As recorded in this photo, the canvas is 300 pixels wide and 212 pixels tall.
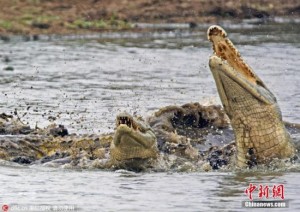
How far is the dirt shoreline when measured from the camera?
39.4m

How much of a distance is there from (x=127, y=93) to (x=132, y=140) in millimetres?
9865

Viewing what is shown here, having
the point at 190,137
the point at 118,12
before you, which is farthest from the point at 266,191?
the point at 118,12

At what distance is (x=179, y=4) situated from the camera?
43156 millimetres

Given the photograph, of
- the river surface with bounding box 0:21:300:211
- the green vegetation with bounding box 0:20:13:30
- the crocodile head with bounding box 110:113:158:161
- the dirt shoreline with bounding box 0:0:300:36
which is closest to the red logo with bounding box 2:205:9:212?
the river surface with bounding box 0:21:300:211

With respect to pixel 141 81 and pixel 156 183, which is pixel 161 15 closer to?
pixel 141 81

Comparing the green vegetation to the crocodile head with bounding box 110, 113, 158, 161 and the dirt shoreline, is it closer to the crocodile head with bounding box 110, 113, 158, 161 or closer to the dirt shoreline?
the dirt shoreline

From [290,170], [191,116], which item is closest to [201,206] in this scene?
[290,170]

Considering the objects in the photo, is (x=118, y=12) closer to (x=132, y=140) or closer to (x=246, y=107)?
(x=132, y=140)

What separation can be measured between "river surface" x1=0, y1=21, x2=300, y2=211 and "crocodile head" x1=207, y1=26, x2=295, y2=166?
312 millimetres

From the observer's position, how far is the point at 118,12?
4197 centimetres

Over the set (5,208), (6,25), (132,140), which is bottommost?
(5,208)

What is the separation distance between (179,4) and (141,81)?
1938 centimetres

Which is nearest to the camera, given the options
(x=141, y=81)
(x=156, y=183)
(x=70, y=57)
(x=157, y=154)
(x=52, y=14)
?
(x=156, y=183)

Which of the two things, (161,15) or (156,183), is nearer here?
(156,183)
